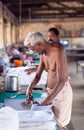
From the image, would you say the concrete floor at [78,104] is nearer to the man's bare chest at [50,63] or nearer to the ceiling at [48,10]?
the man's bare chest at [50,63]

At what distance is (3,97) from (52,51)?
0.67 meters

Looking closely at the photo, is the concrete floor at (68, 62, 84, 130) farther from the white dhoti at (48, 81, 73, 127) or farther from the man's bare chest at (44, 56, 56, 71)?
the man's bare chest at (44, 56, 56, 71)

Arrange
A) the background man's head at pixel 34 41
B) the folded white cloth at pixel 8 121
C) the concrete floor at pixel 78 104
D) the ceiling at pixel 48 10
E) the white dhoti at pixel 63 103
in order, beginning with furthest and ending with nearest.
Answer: the ceiling at pixel 48 10, the concrete floor at pixel 78 104, the white dhoti at pixel 63 103, the background man's head at pixel 34 41, the folded white cloth at pixel 8 121

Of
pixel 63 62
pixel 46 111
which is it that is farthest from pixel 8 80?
→ pixel 46 111

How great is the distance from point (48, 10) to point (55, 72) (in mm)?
12527

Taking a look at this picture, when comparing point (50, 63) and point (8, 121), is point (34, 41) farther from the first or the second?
point (8, 121)

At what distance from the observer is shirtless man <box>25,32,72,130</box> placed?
2.40 meters

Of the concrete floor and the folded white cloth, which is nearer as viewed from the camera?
the folded white cloth

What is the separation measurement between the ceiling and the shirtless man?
9.68 m

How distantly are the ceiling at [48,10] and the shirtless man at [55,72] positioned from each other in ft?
31.8

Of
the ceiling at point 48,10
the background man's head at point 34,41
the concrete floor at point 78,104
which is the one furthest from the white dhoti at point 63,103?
the ceiling at point 48,10

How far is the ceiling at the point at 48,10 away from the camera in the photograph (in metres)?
13.4

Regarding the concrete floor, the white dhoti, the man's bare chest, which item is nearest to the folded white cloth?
the man's bare chest

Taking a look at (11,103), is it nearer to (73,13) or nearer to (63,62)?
(63,62)
